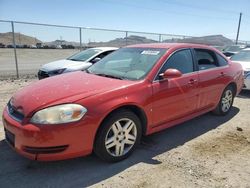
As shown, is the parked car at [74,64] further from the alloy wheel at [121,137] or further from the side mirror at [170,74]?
the alloy wheel at [121,137]

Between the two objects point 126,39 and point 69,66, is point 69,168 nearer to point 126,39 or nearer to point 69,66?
point 69,66

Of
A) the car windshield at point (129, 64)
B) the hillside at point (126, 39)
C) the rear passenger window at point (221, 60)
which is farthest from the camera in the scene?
the hillside at point (126, 39)

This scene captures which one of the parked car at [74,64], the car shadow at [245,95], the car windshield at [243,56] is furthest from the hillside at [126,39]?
the car shadow at [245,95]

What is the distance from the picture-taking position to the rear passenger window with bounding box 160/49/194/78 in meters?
4.12

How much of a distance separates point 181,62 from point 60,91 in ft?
6.95

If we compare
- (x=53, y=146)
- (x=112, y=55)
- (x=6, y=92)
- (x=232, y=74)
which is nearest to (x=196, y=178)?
(x=53, y=146)

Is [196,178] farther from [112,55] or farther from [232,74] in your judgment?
[232,74]

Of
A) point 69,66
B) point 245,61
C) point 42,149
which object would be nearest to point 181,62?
point 42,149

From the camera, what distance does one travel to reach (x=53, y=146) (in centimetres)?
297

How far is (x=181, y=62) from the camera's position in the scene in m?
4.38

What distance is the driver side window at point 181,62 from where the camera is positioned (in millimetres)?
4107

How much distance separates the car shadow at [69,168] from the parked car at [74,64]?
403cm

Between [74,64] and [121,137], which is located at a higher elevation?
[74,64]

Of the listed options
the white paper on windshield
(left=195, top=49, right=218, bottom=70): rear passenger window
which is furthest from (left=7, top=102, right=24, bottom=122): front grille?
(left=195, top=49, right=218, bottom=70): rear passenger window
